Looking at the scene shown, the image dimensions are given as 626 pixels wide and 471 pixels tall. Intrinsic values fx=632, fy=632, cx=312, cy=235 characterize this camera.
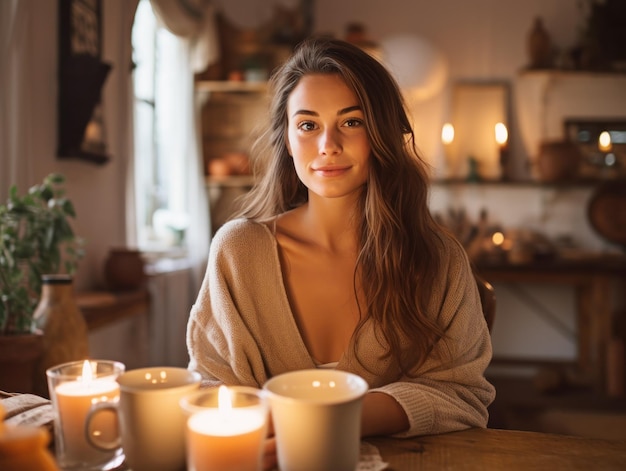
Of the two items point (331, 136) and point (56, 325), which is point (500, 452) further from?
point (56, 325)

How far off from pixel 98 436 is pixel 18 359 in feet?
3.27

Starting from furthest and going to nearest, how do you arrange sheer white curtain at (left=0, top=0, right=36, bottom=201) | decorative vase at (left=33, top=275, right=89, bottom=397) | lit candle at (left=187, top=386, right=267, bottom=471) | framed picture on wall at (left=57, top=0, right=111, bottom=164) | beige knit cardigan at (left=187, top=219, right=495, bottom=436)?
framed picture on wall at (left=57, top=0, right=111, bottom=164) < sheer white curtain at (left=0, top=0, right=36, bottom=201) < decorative vase at (left=33, top=275, right=89, bottom=397) < beige knit cardigan at (left=187, top=219, right=495, bottom=436) < lit candle at (left=187, top=386, right=267, bottom=471)

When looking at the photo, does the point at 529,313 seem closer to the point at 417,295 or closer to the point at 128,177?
the point at 128,177

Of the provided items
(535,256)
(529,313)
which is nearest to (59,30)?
(535,256)

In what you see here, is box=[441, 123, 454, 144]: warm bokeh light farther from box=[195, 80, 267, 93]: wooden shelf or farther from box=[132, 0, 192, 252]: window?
box=[132, 0, 192, 252]: window

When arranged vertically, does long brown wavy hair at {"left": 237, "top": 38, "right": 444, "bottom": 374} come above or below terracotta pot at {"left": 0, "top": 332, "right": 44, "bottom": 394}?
above

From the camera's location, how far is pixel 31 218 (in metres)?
1.70

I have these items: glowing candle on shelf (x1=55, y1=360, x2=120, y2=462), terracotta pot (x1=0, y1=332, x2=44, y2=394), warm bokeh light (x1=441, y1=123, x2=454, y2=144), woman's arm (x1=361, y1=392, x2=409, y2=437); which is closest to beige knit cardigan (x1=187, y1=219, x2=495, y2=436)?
woman's arm (x1=361, y1=392, x2=409, y2=437)

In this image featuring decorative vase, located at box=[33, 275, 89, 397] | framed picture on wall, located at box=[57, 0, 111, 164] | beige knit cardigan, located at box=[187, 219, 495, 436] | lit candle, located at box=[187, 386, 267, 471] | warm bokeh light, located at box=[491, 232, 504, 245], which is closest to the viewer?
lit candle, located at box=[187, 386, 267, 471]

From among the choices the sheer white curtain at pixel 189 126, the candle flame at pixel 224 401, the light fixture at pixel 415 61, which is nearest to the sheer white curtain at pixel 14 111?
the candle flame at pixel 224 401

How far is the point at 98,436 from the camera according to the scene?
644 millimetres

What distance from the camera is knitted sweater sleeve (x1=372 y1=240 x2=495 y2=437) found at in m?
0.89

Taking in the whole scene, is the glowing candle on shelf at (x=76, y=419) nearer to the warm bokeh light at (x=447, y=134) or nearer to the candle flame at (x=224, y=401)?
the candle flame at (x=224, y=401)

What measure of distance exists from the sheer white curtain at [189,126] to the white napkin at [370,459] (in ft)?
10.5
